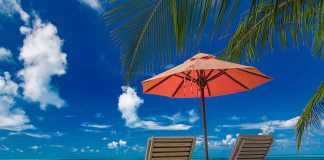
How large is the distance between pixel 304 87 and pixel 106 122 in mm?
21503

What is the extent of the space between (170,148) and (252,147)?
1042mm

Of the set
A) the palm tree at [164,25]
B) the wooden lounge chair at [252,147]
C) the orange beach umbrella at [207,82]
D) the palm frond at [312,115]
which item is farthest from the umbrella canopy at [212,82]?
the palm frond at [312,115]

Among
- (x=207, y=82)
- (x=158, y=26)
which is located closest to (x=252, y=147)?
(x=207, y=82)

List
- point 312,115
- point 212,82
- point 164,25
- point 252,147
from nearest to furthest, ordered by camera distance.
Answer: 1. point 164,25
2. point 252,147
3. point 212,82
4. point 312,115

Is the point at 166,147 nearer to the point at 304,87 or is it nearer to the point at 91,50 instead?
the point at 91,50

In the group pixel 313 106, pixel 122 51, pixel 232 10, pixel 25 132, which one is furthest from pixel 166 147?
pixel 25 132

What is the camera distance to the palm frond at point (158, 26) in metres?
1.74

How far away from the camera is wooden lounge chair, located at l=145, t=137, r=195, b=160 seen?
3.86 meters

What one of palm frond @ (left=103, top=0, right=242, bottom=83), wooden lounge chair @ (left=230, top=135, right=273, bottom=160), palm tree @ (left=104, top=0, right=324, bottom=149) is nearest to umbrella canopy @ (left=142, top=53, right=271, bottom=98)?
wooden lounge chair @ (left=230, top=135, right=273, bottom=160)

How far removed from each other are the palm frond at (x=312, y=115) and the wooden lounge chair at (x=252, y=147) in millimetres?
2294

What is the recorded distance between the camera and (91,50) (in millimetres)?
34500

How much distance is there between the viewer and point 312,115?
6941 mm

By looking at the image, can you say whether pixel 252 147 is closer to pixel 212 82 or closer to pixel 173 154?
pixel 173 154

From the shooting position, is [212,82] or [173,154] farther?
[212,82]
